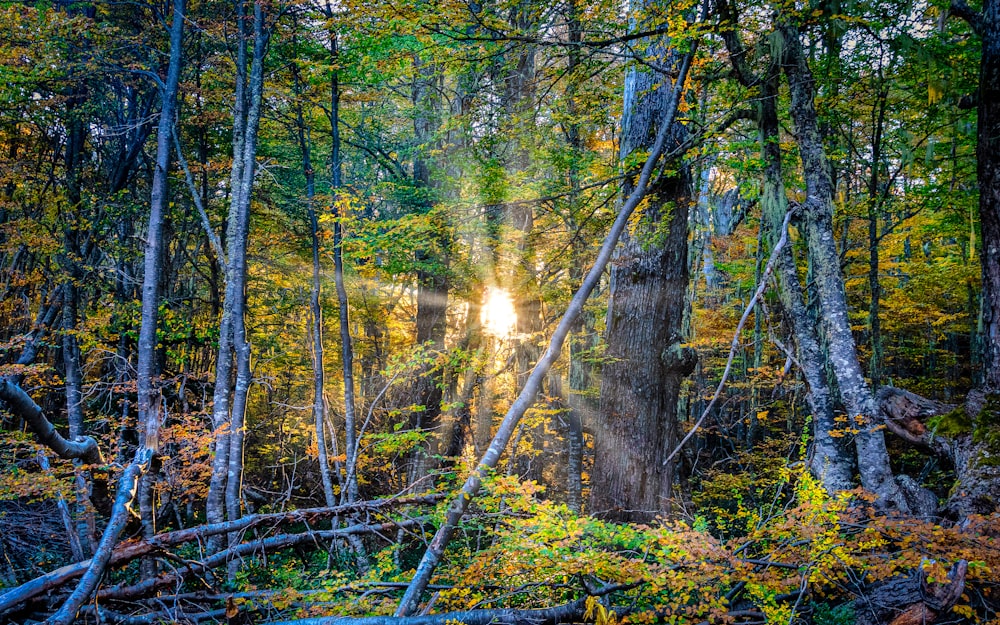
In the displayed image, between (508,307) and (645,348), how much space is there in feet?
17.2

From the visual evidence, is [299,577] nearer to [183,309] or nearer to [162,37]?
[183,309]

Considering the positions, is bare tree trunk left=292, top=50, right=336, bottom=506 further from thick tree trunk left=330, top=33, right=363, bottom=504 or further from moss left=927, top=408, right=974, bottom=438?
moss left=927, top=408, right=974, bottom=438

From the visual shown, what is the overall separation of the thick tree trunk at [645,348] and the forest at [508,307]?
0.15 feet

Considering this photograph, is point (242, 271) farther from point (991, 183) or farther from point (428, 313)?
point (991, 183)

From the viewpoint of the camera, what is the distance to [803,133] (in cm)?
575

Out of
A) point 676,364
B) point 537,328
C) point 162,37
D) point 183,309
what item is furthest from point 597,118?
point 183,309

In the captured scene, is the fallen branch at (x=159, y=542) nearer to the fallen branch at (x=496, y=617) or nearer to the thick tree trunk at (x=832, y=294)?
the fallen branch at (x=496, y=617)

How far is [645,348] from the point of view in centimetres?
611

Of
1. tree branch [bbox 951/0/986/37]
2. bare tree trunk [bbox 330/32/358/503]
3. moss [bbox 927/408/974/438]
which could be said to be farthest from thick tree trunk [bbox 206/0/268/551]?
tree branch [bbox 951/0/986/37]

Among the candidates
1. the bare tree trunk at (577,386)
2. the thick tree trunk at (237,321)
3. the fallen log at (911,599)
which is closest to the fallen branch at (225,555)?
the thick tree trunk at (237,321)

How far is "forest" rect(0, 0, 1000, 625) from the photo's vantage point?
12.7 feet

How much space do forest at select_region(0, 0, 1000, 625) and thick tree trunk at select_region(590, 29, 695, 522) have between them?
0.15 ft

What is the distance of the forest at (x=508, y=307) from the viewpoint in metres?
3.88

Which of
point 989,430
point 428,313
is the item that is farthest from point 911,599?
point 428,313
